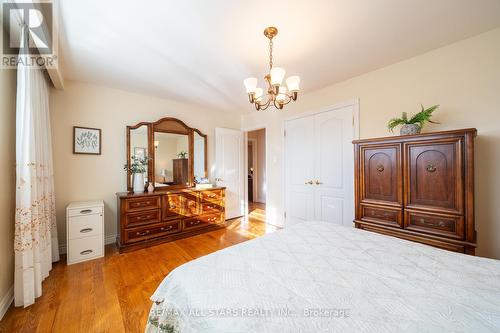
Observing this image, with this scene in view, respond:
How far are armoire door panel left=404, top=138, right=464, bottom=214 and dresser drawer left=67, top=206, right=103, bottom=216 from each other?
11.8ft

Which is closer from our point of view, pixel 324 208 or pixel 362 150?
pixel 362 150

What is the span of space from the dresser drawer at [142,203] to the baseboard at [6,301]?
1.20 m

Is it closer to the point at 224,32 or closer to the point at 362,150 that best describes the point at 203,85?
the point at 224,32

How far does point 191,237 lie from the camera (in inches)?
131

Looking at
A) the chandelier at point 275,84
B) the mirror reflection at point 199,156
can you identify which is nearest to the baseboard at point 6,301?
the mirror reflection at point 199,156

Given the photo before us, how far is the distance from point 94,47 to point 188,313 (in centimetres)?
261

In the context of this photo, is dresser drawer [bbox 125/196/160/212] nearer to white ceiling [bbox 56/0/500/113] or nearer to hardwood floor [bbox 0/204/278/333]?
hardwood floor [bbox 0/204/278/333]

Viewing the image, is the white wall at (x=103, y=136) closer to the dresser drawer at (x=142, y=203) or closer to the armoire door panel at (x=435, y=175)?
the dresser drawer at (x=142, y=203)

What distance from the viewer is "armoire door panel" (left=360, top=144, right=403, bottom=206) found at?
199 cm

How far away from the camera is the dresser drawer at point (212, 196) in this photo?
3.60 meters

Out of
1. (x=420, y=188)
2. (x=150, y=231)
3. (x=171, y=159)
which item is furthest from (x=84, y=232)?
(x=420, y=188)

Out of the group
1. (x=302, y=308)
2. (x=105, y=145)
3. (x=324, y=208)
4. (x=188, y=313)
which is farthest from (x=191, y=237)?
(x=302, y=308)

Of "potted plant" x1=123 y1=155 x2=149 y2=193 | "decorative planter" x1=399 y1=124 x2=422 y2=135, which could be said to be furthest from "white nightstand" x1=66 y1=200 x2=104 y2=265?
"decorative planter" x1=399 y1=124 x2=422 y2=135

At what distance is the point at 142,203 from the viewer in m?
2.89
